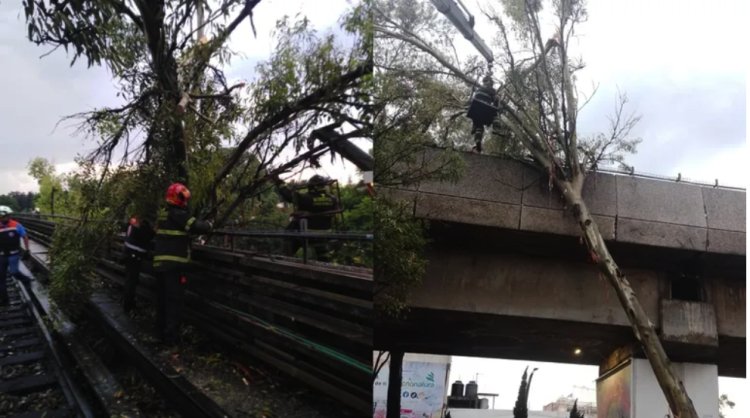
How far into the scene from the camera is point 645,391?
143cm

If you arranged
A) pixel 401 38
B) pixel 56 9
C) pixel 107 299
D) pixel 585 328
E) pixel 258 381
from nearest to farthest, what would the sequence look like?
1. pixel 56 9
2. pixel 258 381
3. pixel 401 38
4. pixel 585 328
5. pixel 107 299

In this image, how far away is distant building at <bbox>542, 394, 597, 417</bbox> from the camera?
1407 millimetres

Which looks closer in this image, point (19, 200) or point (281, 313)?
point (19, 200)

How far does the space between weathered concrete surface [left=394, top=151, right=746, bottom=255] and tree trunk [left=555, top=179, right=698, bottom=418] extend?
1.8 inches

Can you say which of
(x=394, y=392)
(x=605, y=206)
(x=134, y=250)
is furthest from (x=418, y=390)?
(x=134, y=250)

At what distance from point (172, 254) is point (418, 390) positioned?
1.02 m

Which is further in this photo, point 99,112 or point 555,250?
point 555,250

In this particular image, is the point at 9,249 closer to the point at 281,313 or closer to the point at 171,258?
the point at 171,258

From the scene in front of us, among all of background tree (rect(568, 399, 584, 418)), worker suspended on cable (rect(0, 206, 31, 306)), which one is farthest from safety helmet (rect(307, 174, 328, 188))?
background tree (rect(568, 399, 584, 418))

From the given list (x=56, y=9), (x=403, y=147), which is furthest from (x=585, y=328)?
(x=56, y=9)

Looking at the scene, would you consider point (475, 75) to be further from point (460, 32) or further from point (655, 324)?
point (655, 324)

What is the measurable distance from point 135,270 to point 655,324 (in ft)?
6.21

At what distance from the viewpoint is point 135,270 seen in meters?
1.76

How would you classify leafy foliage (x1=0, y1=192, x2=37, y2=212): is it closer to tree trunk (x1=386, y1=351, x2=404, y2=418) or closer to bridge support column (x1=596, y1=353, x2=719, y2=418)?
tree trunk (x1=386, y1=351, x2=404, y2=418)
